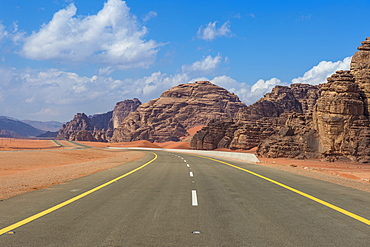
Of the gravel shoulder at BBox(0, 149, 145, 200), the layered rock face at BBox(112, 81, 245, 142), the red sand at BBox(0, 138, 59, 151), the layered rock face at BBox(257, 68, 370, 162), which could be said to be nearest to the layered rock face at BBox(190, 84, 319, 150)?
the layered rock face at BBox(257, 68, 370, 162)

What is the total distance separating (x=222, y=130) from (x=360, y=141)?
164 feet

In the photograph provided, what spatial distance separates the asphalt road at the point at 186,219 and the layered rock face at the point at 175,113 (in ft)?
469

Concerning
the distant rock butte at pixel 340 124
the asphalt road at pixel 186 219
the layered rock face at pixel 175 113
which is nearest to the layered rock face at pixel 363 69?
the distant rock butte at pixel 340 124

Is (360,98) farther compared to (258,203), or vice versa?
(360,98)

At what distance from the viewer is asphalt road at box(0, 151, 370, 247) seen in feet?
18.4

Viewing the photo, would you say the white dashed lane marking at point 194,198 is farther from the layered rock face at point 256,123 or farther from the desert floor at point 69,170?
the layered rock face at point 256,123

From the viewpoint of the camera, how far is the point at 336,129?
4375 centimetres

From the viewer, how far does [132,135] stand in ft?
503

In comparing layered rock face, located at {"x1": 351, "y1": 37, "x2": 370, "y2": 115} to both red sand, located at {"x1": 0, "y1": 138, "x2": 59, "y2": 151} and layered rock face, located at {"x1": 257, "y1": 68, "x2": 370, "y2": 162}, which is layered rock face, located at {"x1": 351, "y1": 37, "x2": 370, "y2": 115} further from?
red sand, located at {"x1": 0, "y1": 138, "x2": 59, "y2": 151}

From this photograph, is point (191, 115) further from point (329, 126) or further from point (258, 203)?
point (258, 203)

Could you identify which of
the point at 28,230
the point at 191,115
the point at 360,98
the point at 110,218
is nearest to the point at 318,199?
the point at 110,218

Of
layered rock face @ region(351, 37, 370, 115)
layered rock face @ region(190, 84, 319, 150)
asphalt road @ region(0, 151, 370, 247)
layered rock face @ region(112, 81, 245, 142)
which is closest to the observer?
asphalt road @ region(0, 151, 370, 247)

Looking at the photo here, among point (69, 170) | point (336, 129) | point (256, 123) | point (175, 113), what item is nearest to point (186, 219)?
point (69, 170)

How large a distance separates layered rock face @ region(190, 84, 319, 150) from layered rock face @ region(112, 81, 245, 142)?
181ft
